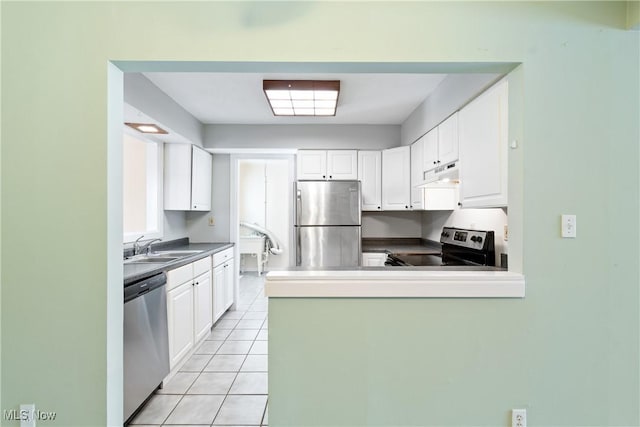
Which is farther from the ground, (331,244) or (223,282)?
(331,244)

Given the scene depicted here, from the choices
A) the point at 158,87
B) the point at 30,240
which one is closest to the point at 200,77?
the point at 158,87

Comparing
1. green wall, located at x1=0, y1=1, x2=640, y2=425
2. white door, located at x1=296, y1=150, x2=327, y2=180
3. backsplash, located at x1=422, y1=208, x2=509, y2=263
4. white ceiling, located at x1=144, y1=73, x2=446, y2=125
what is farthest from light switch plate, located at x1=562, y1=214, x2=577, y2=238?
white door, located at x1=296, y1=150, x2=327, y2=180

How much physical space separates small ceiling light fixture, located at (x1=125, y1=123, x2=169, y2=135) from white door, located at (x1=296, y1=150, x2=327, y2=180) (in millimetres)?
1530

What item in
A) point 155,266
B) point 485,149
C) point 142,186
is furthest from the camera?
point 142,186

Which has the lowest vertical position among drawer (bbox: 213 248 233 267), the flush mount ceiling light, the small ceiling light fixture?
drawer (bbox: 213 248 233 267)

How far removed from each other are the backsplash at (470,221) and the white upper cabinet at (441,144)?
52 cm

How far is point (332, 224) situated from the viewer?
11.7 feet

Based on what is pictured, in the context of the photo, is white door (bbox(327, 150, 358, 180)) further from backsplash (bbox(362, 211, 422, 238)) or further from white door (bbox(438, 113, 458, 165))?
white door (bbox(438, 113, 458, 165))

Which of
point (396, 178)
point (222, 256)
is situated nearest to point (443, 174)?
point (396, 178)

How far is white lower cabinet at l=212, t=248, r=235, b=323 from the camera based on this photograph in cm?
341

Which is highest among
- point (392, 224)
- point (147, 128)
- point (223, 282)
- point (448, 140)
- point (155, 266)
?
point (147, 128)

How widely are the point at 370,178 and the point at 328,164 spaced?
55 centimetres

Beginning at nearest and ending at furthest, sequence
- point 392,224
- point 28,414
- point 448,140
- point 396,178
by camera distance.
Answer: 1. point 28,414
2. point 448,140
3. point 396,178
4. point 392,224

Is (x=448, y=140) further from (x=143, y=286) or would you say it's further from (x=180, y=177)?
(x=180, y=177)
